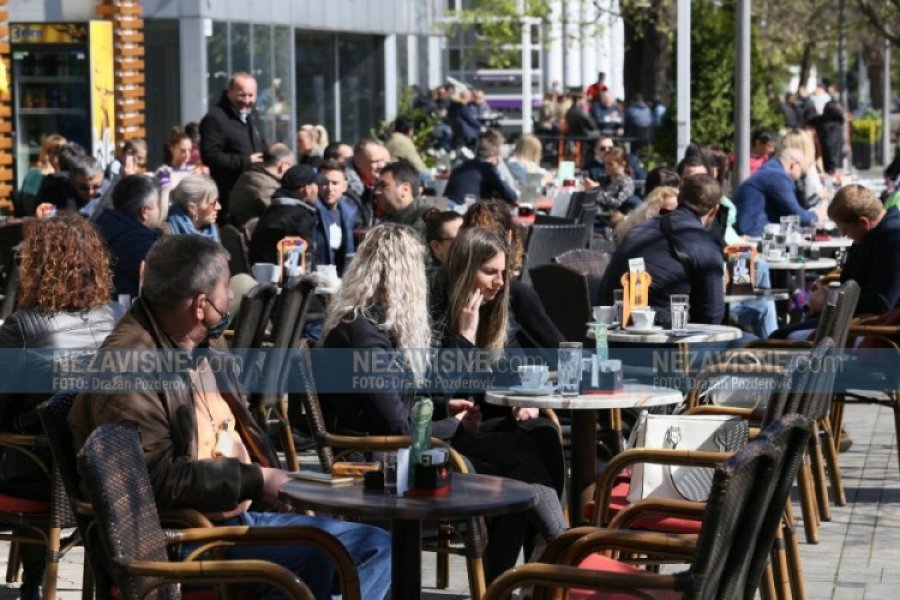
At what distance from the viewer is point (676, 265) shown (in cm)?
941

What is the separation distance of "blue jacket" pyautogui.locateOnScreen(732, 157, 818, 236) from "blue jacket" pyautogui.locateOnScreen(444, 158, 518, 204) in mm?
2941

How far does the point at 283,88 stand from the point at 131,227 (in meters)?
20.5

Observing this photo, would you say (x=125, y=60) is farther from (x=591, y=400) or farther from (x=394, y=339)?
(x=591, y=400)

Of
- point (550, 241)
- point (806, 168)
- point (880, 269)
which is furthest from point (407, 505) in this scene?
point (806, 168)

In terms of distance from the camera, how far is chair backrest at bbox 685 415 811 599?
160 inches

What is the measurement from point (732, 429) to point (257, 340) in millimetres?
3302

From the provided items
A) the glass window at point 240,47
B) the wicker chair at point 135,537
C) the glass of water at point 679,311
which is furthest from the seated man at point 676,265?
the glass window at point 240,47

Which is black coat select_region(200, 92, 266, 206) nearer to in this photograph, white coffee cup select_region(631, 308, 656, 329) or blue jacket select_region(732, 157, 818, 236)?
blue jacket select_region(732, 157, 818, 236)

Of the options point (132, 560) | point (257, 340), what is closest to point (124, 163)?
point (257, 340)

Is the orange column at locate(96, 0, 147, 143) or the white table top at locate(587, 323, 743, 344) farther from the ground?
the orange column at locate(96, 0, 147, 143)

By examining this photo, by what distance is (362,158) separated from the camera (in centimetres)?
1652

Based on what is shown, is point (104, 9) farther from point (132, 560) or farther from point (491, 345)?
point (132, 560)

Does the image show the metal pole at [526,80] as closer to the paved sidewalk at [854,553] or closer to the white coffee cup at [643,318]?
the paved sidewalk at [854,553]

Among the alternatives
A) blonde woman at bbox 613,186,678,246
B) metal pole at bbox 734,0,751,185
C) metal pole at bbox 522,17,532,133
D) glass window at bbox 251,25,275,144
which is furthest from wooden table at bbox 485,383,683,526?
metal pole at bbox 522,17,532,133
